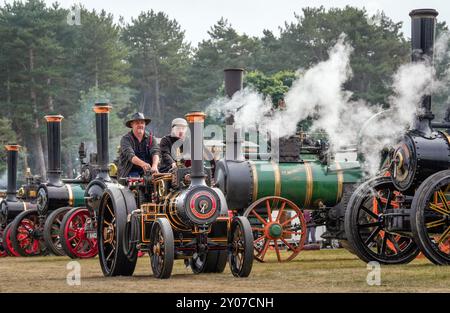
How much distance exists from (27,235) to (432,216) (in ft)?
34.9

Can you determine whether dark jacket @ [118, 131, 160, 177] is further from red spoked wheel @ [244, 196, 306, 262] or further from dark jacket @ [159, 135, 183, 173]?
red spoked wheel @ [244, 196, 306, 262]

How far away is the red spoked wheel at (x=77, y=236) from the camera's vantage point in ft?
54.2

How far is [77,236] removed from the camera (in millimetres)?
16625

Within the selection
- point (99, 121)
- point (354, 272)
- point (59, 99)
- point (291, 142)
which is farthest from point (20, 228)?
point (59, 99)

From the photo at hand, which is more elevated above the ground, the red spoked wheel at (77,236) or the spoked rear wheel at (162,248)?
the spoked rear wheel at (162,248)

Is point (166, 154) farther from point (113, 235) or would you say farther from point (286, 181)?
point (286, 181)

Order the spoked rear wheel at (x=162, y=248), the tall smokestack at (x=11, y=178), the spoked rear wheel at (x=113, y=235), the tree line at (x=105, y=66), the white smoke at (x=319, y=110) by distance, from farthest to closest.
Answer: the tree line at (x=105, y=66) → the tall smokestack at (x=11, y=178) → the white smoke at (x=319, y=110) → the spoked rear wheel at (x=113, y=235) → the spoked rear wheel at (x=162, y=248)

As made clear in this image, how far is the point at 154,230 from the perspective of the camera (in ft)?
32.6

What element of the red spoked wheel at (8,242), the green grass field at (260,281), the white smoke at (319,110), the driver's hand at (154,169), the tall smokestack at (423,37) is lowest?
the red spoked wheel at (8,242)

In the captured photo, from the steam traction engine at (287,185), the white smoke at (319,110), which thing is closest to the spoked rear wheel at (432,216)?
the steam traction engine at (287,185)

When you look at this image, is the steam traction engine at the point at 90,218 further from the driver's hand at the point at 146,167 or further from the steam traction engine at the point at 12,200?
the driver's hand at the point at 146,167

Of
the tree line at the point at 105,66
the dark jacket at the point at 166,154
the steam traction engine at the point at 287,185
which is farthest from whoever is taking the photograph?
the tree line at the point at 105,66

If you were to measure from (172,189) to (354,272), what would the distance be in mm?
2054

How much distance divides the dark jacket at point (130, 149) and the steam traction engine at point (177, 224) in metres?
0.29
